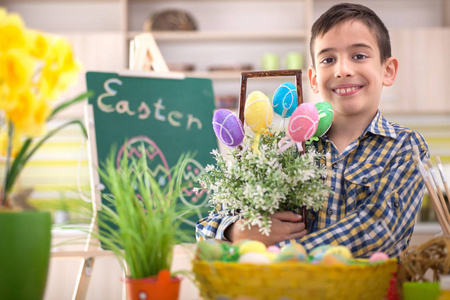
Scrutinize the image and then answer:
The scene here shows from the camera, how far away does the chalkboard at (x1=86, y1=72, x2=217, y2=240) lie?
227 cm

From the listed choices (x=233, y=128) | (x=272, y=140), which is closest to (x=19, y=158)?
(x=233, y=128)

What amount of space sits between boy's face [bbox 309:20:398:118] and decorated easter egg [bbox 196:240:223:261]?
2.36 ft

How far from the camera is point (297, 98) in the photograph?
1151 mm

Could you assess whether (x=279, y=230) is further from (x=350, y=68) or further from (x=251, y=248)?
(x=350, y=68)

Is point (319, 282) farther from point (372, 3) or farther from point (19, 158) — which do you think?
point (372, 3)

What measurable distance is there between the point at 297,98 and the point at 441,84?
3.08 meters

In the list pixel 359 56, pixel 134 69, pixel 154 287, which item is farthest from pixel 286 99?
pixel 134 69

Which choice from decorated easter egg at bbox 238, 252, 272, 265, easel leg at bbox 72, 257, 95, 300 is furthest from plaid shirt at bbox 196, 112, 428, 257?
easel leg at bbox 72, 257, 95, 300

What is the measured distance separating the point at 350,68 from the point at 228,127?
1.53 feet

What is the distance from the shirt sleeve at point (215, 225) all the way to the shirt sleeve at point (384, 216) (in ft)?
0.58

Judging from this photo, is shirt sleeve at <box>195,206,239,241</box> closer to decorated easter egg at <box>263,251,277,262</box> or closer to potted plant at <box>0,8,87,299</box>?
decorated easter egg at <box>263,251,277,262</box>

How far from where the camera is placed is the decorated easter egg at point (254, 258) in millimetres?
770

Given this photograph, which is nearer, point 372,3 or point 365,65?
point 365,65

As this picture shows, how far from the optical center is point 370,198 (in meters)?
1.22
